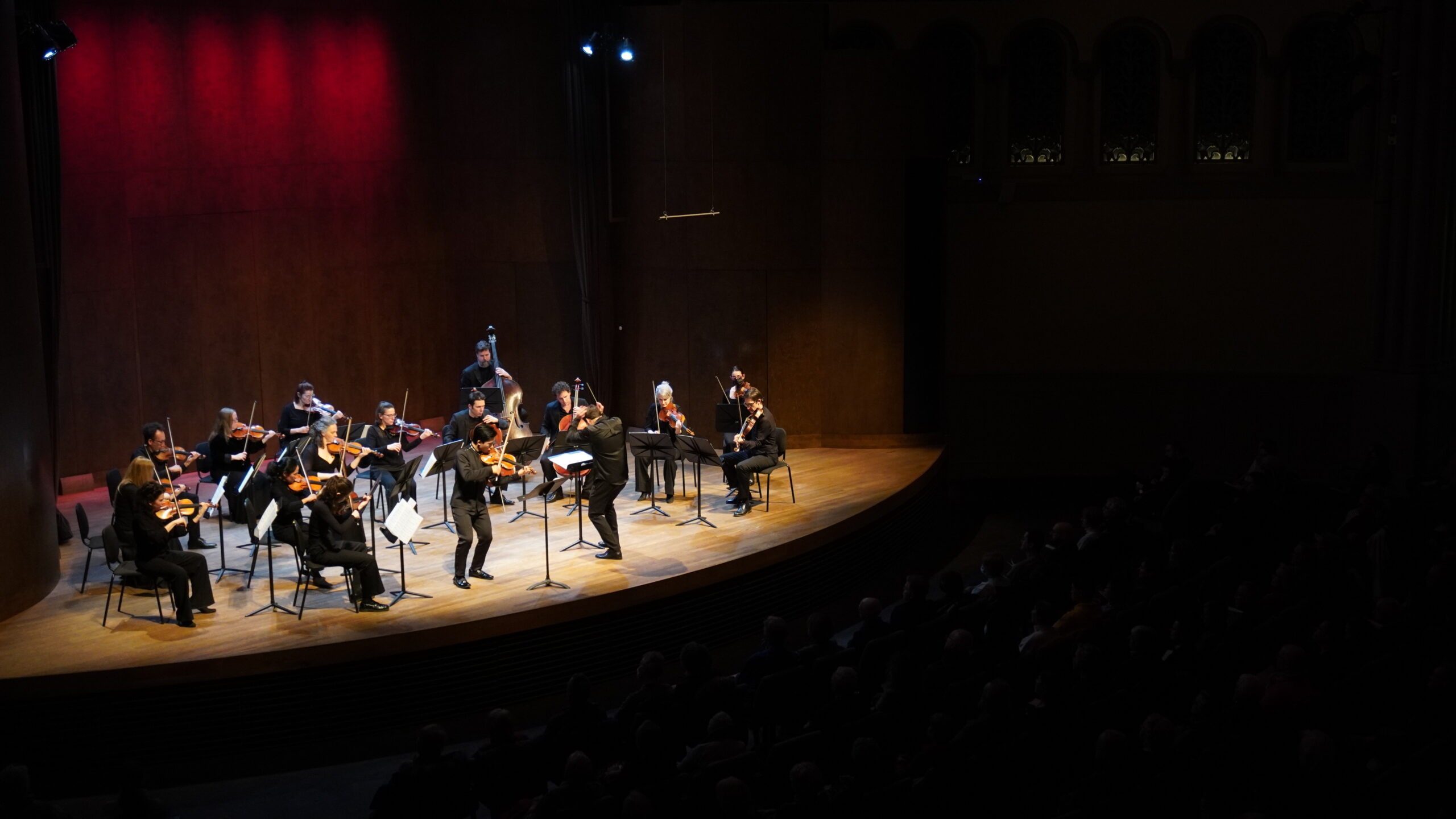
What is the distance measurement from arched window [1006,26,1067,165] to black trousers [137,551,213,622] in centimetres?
964

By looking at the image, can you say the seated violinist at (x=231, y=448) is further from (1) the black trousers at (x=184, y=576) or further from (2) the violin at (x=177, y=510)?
(1) the black trousers at (x=184, y=576)

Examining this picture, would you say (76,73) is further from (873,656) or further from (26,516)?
(873,656)

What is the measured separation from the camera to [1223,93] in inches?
580

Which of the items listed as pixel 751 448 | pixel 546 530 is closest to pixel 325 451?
pixel 546 530

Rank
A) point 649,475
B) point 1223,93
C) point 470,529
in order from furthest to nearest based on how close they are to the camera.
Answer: point 1223,93 < point 649,475 < point 470,529

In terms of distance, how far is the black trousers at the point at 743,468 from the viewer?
11.4 meters

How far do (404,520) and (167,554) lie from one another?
5.31 feet

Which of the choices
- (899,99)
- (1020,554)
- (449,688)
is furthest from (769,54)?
(449,688)

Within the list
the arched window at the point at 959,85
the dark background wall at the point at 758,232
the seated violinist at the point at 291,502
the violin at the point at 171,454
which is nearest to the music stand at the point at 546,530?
the seated violinist at the point at 291,502

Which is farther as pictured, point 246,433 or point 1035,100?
point 1035,100

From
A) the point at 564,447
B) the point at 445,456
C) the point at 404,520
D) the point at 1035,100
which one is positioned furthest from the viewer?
the point at 1035,100

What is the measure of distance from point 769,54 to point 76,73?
21.3ft

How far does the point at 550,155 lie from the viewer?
1466 cm

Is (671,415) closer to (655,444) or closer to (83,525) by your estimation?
(655,444)
